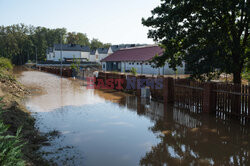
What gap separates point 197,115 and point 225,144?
3.57m

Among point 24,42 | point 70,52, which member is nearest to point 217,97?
point 70,52

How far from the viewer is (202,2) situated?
9656mm

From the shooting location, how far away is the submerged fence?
9.30m

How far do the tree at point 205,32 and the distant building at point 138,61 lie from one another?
70.4 ft

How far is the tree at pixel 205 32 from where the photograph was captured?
9452mm

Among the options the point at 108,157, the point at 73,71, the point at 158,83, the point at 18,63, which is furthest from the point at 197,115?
the point at 18,63

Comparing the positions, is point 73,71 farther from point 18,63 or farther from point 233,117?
point 18,63

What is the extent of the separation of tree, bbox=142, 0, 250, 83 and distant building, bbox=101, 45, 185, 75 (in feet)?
70.4

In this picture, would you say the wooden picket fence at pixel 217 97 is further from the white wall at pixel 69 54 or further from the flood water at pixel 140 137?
the white wall at pixel 69 54

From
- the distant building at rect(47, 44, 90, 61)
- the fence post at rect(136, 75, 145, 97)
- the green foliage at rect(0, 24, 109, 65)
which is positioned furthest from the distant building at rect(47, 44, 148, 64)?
the fence post at rect(136, 75, 145, 97)

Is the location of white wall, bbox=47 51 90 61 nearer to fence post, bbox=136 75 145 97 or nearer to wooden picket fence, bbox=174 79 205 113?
fence post, bbox=136 75 145 97

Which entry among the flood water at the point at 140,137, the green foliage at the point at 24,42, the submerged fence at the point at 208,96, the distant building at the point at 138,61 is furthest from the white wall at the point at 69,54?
the flood water at the point at 140,137

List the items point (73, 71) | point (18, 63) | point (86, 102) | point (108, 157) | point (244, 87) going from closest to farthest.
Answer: point (108, 157) < point (244, 87) < point (86, 102) < point (73, 71) < point (18, 63)

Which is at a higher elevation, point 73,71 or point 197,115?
point 73,71
